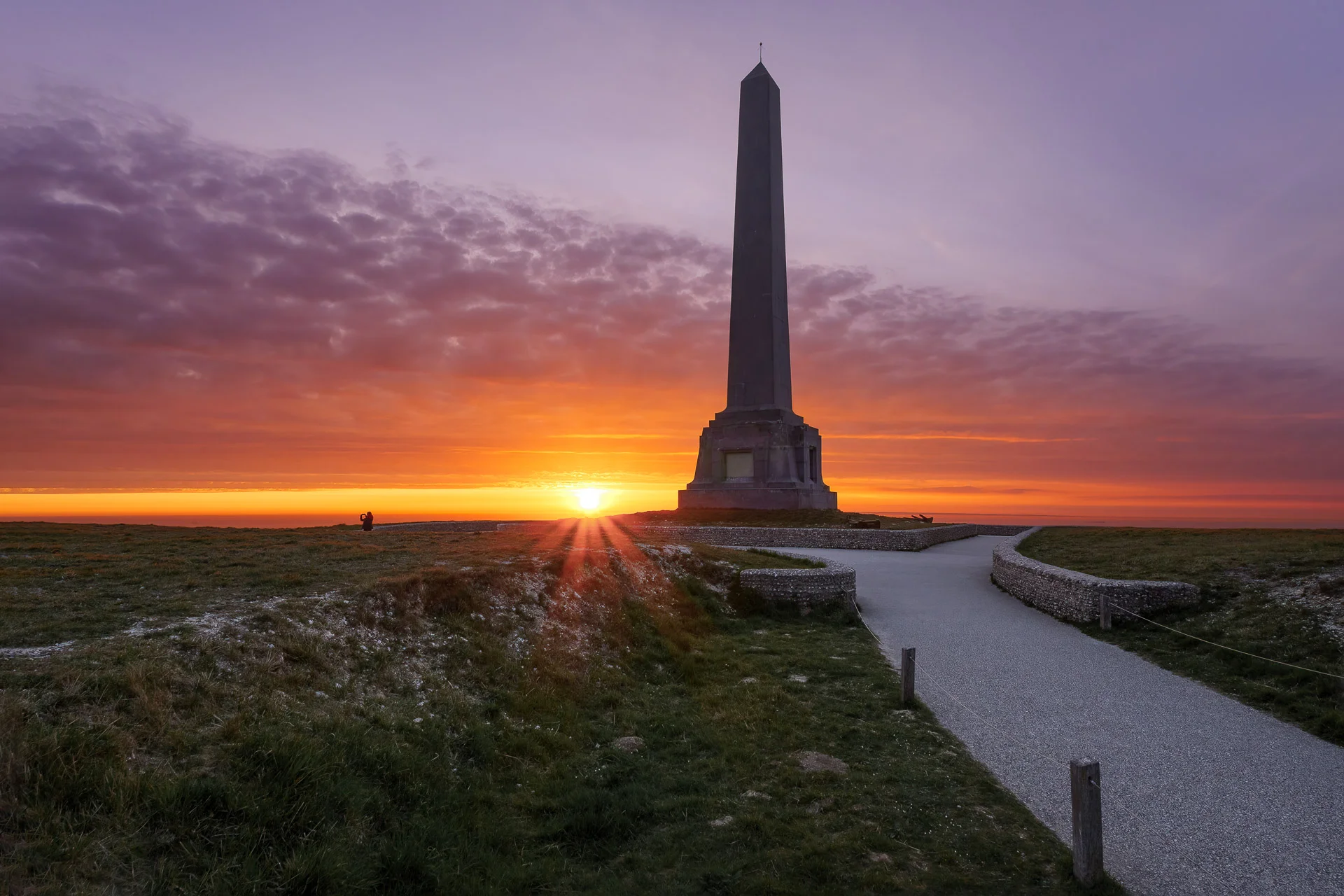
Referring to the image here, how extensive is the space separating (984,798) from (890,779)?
1.08 m

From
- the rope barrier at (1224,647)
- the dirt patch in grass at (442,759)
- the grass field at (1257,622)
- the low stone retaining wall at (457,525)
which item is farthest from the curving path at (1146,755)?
the low stone retaining wall at (457,525)

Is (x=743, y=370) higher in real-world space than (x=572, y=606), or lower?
higher

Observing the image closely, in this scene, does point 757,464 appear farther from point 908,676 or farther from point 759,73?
point 908,676

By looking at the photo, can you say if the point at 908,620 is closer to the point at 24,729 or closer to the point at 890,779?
the point at 890,779

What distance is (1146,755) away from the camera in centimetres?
925

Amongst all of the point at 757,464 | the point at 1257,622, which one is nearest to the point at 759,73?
the point at 757,464

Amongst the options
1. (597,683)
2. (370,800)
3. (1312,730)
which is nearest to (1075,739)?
(1312,730)

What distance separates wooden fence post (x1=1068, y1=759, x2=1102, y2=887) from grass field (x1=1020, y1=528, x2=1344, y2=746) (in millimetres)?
6154

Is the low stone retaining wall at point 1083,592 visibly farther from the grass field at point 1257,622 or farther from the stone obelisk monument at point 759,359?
the stone obelisk monument at point 759,359

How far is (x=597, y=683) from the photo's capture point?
1214cm

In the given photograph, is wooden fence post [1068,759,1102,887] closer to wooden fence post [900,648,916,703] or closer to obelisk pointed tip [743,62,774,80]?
wooden fence post [900,648,916,703]

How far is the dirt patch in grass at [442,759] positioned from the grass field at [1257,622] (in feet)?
18.3

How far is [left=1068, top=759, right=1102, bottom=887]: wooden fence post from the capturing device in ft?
20.8

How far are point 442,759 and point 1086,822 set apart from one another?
6.78 m
